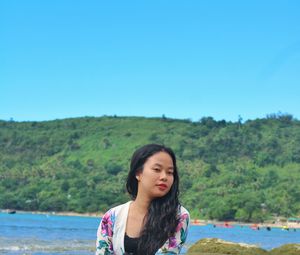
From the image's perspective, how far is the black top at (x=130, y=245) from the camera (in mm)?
3871

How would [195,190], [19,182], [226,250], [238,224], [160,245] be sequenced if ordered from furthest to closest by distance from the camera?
[19,182] → [195,190] → [238,224] → [226,250] → [160,245]

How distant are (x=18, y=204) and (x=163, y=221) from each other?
619ft

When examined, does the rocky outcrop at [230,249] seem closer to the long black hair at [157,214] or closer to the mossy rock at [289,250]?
the mossy rock at [289,250]

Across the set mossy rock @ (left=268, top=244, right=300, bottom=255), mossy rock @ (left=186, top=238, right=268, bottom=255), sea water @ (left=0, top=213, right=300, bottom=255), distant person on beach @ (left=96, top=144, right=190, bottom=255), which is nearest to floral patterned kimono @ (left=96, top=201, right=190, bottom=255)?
distant person on beach @ (left=96, top=144, right=190, bottom=255)

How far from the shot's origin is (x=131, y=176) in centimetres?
406

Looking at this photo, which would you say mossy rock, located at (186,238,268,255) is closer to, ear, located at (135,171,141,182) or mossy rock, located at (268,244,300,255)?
mossy rock, located at (268,244,300,255)

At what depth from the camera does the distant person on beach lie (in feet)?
12.7

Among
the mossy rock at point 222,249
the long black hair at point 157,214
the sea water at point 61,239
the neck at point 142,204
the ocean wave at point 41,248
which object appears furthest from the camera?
the sea water at point 61,239

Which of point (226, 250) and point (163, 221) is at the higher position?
point (163, 221)

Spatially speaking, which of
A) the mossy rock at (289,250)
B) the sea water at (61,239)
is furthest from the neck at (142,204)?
the sea water at (61,239)

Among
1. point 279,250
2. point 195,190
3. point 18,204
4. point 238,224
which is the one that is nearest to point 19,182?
point 18,204

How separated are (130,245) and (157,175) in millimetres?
417

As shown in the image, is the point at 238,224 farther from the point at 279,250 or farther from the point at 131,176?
the point at 131,176

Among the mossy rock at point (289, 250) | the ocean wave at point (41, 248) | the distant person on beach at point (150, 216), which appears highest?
the distant person on beach at point (150, 216)
